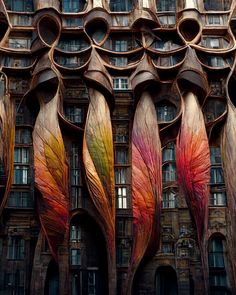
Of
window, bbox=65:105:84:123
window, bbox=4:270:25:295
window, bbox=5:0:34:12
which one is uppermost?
window, bbox=5:0:34:12

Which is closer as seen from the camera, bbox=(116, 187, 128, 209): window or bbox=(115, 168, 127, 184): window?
bbox=(116, 187, 128, 209): window

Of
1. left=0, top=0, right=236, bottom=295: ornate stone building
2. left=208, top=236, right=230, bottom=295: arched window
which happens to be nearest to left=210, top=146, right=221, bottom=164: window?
left=0, top=0, right=236, bottom=295: ornate stone building

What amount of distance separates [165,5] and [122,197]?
10.7m

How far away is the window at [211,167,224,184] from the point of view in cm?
2572

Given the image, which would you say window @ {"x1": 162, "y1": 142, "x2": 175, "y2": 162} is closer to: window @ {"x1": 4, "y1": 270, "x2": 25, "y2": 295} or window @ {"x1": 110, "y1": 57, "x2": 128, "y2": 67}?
window @ {"x1": 110, "y1": 57, "x2": 128, "y2": 67}

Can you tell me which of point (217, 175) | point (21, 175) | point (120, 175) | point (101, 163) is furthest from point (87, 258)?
point (217, 175)

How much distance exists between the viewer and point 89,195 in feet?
81.2

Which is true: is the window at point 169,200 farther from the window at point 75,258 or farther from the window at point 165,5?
the window at point 165,5

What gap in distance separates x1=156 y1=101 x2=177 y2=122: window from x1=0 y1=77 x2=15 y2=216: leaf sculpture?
275 inches

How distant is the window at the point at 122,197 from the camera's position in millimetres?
25172

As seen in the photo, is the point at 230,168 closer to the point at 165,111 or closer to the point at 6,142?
the point at 165,111

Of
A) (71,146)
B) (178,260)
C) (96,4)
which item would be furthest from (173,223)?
(96,4)

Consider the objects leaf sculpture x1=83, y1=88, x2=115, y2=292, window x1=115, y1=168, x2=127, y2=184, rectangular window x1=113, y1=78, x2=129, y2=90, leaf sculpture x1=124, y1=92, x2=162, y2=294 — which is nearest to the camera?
leaf sculpture x1=124, y1=92, x2=162, y2=294

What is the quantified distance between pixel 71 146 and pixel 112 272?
20.6 feet
